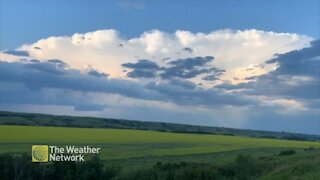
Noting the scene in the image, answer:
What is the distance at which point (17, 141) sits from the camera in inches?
2156

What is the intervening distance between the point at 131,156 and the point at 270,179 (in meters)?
27.6

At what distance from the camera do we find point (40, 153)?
4391 centimetres

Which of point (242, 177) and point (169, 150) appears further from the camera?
point (169, 150)

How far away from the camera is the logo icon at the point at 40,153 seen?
40.5 m

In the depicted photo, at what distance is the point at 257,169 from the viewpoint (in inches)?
1668

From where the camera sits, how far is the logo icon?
40513 mm

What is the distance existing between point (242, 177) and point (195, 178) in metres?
4.03

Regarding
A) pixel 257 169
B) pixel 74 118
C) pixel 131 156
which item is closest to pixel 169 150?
pixel 131 156

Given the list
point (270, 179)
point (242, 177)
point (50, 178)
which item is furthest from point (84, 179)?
point (270, 179)

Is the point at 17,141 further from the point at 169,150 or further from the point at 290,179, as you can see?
the point at 290,179

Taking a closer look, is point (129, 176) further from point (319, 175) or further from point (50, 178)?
point (319, 175)

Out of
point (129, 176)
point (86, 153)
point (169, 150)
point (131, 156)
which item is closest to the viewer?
point (129, 176)

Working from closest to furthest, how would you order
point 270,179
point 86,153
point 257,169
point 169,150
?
point 270,179 < point 257,169 < point 86,153 < point 169,150

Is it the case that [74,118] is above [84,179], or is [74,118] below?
above
